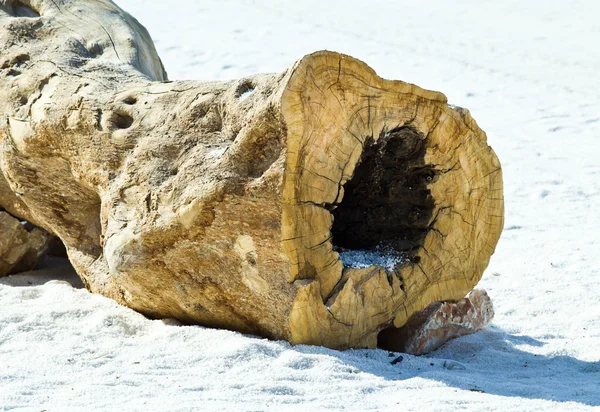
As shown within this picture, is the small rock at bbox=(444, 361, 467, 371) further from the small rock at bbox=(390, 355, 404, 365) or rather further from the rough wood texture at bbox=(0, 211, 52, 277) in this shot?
the rough wood texture at bbox=(0, 211, 52, 277)

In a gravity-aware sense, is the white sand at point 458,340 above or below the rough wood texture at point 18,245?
above

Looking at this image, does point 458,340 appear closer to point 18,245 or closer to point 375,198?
point 375,198

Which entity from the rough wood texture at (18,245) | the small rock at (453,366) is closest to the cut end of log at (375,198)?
the small rock at (453,366)

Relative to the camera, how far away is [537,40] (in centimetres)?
1234

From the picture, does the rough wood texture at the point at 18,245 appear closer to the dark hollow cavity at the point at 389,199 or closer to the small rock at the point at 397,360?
the dark hollow cavity at the point at 389,199

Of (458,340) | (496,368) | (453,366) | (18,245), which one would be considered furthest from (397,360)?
(18,245)

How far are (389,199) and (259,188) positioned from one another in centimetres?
86

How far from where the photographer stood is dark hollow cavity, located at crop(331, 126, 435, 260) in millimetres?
3893

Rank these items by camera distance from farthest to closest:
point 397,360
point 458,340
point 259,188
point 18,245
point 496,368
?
1. point 18,245
2. point 458,340
3. point 496,368
4. point 397,360
5. point 259,188

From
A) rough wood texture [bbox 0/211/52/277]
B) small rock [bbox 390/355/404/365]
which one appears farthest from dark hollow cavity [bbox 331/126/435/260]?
rough wood texture [bbox 0/211/52/277]

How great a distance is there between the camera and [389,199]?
406 cm

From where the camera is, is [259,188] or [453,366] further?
[453,366]

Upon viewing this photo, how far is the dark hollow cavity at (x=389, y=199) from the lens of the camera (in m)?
3.89

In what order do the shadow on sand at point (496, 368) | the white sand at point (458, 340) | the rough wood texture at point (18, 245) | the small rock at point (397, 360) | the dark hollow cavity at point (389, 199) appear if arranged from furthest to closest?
1. the rough wood texture at point (18, 245)
2. the dark hollow cavity at point (389, 199)
3. the small rock at point (397, 360)
4. the shadow on sand at point (496, 368)
5. the white sand at point (458, 340)
